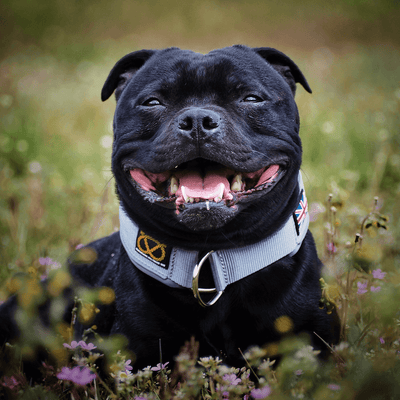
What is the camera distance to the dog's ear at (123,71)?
99.7 inches

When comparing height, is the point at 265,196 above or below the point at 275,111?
below

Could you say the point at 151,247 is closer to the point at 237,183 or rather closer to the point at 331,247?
the point at 237,183

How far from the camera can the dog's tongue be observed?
6.54 ft

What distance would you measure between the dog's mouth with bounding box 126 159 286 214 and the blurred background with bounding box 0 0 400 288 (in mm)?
Result: 337

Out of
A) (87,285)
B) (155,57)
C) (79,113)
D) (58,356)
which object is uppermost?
(155,57)

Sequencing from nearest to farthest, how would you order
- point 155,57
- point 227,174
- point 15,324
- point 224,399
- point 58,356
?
point 224,399 < point 58,356 < point 227,174 < point 155,57 < point 15,324

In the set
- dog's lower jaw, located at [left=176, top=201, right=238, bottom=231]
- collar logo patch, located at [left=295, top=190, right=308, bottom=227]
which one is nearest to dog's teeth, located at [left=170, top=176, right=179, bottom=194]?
dog's lower jaw, located at [left=176, top=201, right=238, bottom=231]

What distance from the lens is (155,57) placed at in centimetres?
247

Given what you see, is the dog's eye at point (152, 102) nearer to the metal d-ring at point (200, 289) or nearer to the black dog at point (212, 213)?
the black dog at point (212, 213)

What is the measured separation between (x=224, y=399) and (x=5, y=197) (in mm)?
3453

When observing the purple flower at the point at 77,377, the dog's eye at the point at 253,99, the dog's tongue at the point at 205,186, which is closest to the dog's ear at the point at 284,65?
the dog's eye at the point at 253,99

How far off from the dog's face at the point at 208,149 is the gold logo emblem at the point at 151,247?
0.06 metres

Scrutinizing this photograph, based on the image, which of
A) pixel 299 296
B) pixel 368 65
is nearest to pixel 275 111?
pixel 299 296

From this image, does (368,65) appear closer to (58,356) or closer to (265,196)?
(265,196)
